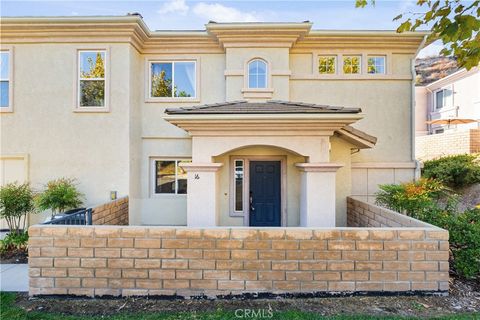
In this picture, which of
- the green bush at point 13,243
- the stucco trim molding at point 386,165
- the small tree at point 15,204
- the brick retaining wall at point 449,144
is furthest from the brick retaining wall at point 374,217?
the small tree at point 15,204

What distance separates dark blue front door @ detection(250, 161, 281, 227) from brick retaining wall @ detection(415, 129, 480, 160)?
11.1 metres

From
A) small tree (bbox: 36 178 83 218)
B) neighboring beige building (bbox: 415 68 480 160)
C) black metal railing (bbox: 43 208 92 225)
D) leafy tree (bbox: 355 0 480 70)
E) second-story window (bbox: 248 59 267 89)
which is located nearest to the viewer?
leafy tree (bbox: 355 0 480 70)

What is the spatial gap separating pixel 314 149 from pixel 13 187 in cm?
881

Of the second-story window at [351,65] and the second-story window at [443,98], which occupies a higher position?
the second-story window at [443,98]

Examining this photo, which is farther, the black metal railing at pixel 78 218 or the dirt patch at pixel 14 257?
the dirt patch at pixel 14 257

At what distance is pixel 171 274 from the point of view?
448 cm

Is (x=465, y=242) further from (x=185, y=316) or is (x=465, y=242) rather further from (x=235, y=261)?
(x=185, y=316)

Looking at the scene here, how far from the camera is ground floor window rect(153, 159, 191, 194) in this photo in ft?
30.6

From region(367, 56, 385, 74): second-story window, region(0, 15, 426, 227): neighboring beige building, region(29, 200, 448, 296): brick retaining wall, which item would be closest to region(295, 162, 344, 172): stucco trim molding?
region(0, 15, 426, 227): neighboring beige building

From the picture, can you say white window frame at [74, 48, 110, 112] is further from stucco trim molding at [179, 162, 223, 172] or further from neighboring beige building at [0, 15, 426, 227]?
stucco trim molding at [179, 162, 223, 172]

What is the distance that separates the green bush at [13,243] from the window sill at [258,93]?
758cm

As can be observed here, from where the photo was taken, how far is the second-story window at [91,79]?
339 inches

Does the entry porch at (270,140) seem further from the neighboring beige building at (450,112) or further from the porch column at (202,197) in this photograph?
the neighboring beige building at (450,112)

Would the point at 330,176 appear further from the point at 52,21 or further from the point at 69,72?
the point at 52,21
